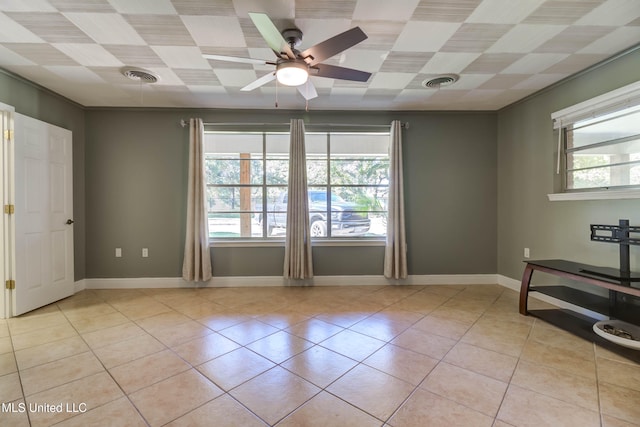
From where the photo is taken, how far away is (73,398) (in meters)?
1.72

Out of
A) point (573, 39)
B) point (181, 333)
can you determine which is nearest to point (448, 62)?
point (573, 39)

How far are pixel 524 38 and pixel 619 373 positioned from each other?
107 inches

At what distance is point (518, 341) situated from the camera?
2439 millimetres

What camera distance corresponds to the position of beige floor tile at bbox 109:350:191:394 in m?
1.86

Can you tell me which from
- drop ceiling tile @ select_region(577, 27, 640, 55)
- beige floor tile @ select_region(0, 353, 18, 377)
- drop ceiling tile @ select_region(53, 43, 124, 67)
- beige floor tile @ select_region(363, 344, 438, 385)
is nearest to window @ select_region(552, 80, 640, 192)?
drop ceiling tile @ select_region(577, 27, 640, 55)

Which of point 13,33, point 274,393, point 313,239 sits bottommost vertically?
point 274,393

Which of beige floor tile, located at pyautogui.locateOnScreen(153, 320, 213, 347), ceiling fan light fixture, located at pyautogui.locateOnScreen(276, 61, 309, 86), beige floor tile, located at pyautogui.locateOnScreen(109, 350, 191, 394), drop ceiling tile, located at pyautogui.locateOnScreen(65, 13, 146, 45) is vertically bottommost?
beige floor tile, located at pyautogui.locateOnScreen(109, 350, 191, 394)

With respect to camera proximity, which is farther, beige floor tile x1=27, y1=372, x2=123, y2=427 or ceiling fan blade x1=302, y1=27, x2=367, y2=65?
ceiling fan blade x1=302, y1=27, x2=367, y2=65

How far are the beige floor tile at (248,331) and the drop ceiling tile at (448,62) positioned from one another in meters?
3.10

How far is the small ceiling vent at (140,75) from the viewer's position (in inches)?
113

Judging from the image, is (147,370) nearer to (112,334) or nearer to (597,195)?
(112,334)

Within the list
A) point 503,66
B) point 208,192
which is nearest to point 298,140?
point 208,192

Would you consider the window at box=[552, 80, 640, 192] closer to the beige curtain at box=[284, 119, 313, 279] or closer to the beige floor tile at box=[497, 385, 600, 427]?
the beige floor tile at box=[497, 385, 600, 427]

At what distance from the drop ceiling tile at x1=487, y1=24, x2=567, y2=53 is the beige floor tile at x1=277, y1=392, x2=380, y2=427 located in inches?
120
